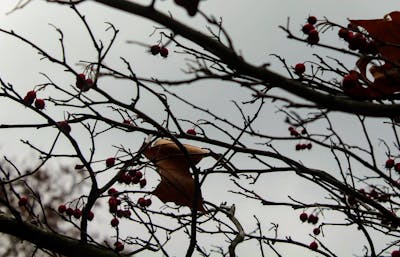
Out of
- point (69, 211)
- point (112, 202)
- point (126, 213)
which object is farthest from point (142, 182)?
point (69, 211)

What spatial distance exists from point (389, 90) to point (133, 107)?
4.77 ft

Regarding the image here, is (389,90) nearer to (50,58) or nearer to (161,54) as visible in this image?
(161,54)

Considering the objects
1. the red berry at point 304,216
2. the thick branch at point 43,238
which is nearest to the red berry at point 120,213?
the thick branch at point 43,238

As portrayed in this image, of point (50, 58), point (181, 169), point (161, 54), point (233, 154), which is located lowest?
point (50, 58)

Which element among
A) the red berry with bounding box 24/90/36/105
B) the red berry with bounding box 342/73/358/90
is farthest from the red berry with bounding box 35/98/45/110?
the red berry with bounding box 342/73/358/90

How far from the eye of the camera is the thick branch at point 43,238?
223cm

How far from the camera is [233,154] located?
337 cm

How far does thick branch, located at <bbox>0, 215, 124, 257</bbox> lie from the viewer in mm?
2229

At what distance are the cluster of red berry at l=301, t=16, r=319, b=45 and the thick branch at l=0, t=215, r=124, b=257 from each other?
1869 mm

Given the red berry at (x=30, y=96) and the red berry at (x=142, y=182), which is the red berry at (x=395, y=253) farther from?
the red berry at (x=30, y=96)

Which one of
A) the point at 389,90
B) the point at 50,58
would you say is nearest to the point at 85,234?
the point at 50,58

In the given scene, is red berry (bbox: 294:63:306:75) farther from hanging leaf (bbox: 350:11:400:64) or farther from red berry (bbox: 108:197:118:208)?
red berry (bbox: 108:197:118:208)

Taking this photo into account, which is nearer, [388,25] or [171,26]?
[171,26]

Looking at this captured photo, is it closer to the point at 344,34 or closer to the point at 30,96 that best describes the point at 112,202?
the point at 30,96
